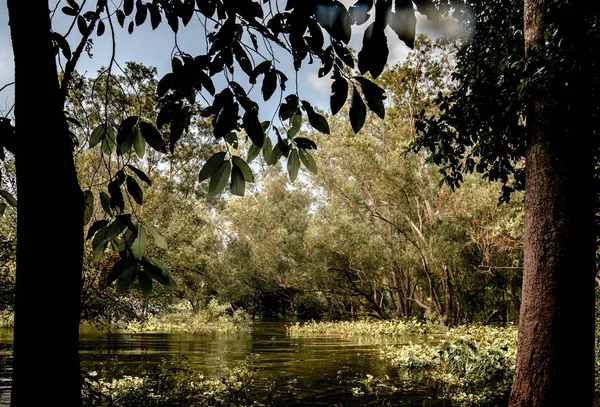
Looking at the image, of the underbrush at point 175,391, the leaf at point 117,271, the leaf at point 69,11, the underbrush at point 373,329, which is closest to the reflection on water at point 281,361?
the underbrush at point 175,391

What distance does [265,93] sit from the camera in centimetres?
128

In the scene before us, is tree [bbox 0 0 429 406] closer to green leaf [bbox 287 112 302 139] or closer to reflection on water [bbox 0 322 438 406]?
green leaf [bbox 287 112 302 139]

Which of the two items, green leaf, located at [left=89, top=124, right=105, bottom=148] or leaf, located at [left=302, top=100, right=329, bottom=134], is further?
green leaf, located at [left=89, top=124, right=105, bottom=148]

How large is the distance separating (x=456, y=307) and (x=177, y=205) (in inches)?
533

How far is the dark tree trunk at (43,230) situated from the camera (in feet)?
3.02

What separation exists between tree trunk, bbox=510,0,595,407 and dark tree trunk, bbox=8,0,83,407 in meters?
3.68

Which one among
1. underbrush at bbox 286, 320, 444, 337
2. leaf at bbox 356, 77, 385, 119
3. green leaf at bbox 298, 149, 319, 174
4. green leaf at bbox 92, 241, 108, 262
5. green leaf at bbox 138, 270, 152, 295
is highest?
leaf at bbox 356, 77, 385, 119

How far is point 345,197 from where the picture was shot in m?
20.4

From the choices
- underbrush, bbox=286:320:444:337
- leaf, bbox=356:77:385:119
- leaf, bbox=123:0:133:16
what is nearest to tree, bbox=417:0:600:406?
leaf, bbox=356:77:385:119

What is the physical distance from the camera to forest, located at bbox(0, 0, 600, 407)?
3.22 ft

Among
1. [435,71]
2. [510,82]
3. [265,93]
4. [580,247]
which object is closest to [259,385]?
[580,247]

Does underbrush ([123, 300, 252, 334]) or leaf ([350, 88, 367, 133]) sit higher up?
leaf ([350, 88, 367, 133])

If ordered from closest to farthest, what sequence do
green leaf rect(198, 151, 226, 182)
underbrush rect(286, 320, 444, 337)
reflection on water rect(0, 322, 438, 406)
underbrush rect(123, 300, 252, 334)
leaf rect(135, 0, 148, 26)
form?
green leaf rect(198, 151, 226, 182), leaf rect(135, 0, 148, 26), reflection on water rect(0, 322, 438, 406), underbrush rect(286, 320, 444, 337), underbrush rect(123, 300, 252, 334)

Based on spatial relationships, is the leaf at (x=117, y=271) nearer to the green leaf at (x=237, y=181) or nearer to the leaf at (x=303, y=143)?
the green leaf at (x=237, y=181)
